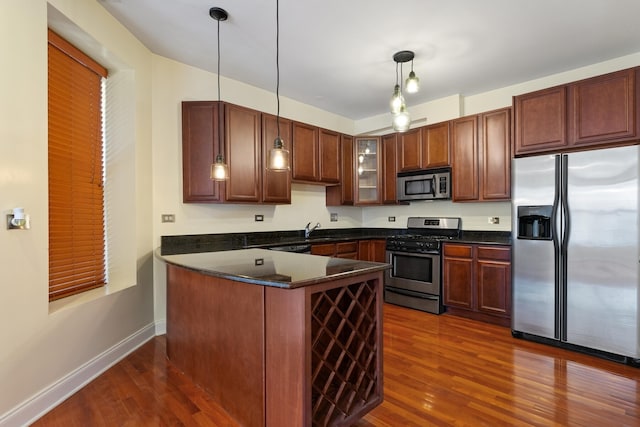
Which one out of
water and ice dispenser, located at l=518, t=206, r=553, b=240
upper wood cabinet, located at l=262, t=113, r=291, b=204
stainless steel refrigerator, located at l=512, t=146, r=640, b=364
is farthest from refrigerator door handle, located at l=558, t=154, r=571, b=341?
upper wood cabinet, located at l=262, t=113, r=291, b=204

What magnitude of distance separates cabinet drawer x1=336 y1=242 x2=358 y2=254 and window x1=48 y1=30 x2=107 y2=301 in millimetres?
2595

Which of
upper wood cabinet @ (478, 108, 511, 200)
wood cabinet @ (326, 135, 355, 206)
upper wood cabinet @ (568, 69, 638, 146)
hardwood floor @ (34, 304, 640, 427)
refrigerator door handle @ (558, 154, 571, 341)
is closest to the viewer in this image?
hardwood floor @ (34, 304, 640, 427)

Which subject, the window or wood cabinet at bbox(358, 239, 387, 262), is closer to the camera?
the window

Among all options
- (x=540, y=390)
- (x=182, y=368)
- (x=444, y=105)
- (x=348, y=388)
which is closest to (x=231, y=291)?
(x=348, y=388)

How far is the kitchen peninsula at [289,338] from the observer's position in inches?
59.4

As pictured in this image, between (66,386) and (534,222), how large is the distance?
399 centimetres

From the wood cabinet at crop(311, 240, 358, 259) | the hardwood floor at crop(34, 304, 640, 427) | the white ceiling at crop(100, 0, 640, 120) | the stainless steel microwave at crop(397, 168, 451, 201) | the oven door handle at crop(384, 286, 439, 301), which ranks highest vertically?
the white ceiling at crop(100, 0, 640, 120)

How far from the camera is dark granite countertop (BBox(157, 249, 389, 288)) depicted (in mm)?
1519

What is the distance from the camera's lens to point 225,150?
11.0 feet

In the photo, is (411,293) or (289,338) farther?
(411,293)

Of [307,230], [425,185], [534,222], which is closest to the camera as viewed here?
[534,222]

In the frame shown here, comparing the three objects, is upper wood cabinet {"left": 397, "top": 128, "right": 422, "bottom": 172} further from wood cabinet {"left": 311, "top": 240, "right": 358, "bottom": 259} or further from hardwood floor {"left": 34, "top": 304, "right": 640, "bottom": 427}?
hardwood floor {"left": 34, "top": 304, "right": 640, "bottom": 427}

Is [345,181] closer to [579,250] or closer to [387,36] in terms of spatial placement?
[387,36]

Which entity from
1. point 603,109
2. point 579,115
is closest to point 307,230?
point 579,115
